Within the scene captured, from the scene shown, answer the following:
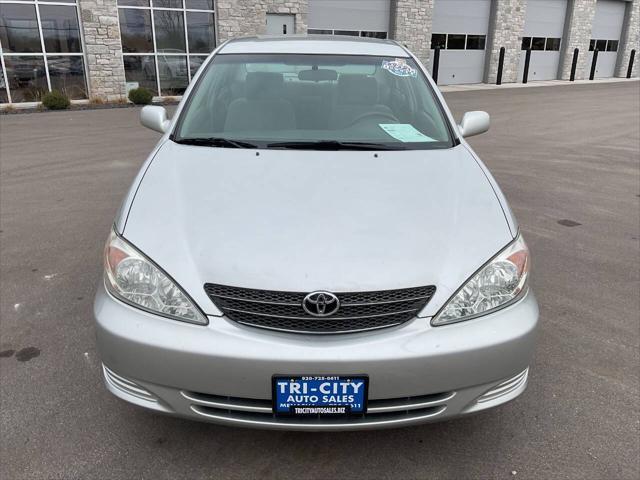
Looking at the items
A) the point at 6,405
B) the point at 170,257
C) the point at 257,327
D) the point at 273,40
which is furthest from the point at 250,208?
the point at 273,40

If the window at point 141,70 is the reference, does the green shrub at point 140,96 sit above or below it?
below

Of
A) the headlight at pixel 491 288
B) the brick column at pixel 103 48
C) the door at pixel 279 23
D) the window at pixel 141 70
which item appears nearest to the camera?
the headlight at pixel 491 288

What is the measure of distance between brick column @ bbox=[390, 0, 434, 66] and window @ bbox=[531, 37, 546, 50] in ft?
26.1

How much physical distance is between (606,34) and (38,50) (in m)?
30.4

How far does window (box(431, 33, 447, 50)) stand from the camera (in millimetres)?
23719

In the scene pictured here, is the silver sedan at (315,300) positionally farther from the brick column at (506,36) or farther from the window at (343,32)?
the brick column at (506,36)

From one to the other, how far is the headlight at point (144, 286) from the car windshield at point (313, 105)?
3.27ft

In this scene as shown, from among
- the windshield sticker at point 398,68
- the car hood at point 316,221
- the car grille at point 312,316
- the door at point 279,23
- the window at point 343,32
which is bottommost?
the car grille at point 312,316

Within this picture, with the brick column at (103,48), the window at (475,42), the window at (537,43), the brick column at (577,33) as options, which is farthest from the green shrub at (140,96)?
the brick column at (577,33)

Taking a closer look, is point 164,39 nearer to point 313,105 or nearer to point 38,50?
point 38,50

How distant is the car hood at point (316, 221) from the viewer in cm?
202

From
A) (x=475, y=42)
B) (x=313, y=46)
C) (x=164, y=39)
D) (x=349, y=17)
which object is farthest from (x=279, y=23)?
(x=313, y=46)

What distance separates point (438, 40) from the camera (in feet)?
78.4

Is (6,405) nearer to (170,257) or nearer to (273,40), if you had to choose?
(170,257)
